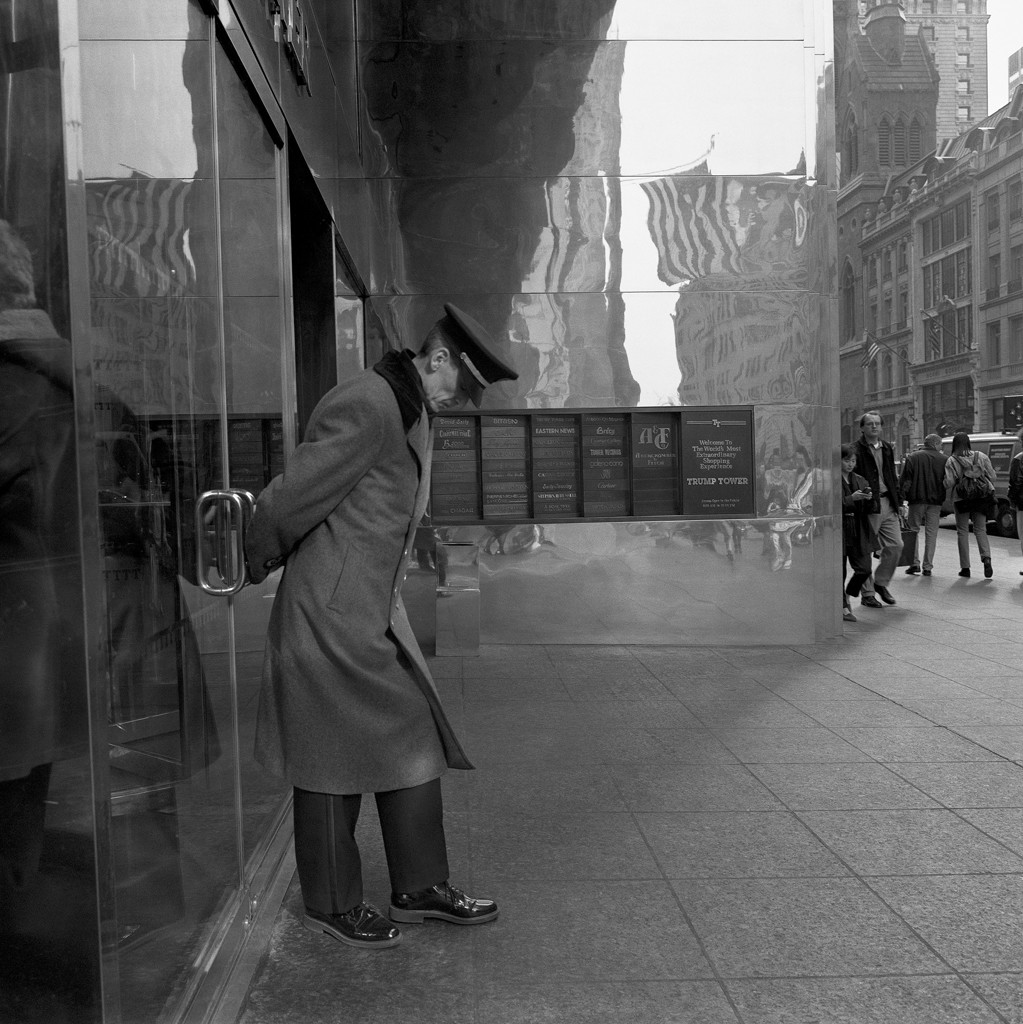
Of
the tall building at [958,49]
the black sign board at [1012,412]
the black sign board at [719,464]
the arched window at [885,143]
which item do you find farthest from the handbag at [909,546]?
the tall building at [958,49]

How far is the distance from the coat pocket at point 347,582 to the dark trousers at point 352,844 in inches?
20.6

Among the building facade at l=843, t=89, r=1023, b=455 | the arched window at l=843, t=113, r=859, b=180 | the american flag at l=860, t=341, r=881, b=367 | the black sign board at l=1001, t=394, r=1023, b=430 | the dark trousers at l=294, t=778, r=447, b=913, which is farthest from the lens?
the arched window at l=843, t=113, r=859, b=180

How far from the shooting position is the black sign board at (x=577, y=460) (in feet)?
31.0

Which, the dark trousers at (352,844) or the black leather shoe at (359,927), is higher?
the dark trousers at (352,844)

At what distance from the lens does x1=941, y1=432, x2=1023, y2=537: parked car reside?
21.8 metres

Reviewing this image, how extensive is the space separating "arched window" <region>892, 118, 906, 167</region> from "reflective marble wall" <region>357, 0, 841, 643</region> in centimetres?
10543

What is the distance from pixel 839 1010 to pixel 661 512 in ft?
22.0

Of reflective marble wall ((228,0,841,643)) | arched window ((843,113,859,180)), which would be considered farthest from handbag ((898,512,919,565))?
arched window ((843,113,859,180))

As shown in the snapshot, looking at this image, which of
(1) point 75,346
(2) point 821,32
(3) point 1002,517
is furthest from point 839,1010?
(3) point 1002,517

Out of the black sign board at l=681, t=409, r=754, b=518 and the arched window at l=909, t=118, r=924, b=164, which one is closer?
the black sign board at l=681, t=409, r=754, b=518

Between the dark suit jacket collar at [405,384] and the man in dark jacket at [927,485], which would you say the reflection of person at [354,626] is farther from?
the man in dark jacket at [927,485]

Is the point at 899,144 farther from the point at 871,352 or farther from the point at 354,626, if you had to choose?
the point at 354,626

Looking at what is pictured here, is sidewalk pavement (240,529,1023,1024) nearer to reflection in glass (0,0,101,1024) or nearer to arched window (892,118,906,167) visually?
reflection in glass (0,0,101,1024)

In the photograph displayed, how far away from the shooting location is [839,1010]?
3.00 m
